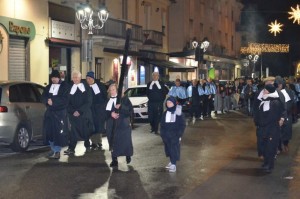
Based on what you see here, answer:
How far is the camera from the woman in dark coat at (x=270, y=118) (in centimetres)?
1006

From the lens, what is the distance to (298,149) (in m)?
13.6

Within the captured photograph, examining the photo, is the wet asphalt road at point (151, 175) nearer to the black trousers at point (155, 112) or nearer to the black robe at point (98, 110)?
the black robe at point (98, 110)

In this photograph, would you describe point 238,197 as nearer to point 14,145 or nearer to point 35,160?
point 35,160

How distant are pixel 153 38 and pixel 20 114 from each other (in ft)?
82.7

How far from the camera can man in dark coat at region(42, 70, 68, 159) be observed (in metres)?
11.5

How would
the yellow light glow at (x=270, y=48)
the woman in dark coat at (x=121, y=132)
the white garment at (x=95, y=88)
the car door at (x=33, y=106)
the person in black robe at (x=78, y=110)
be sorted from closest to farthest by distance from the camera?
the woman in dark coat at (x=121, y=132) < the person in black robe at (x=78, y=110) < the car door at (x=33, y=106) < the white garment at (x=95, y=88) < the yellow light glow at (x=270, y=48)

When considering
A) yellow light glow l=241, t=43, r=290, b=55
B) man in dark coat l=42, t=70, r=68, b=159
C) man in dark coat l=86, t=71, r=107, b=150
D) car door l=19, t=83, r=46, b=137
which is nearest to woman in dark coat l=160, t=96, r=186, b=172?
man in dark coat l=42, t=70, r=68, b=159

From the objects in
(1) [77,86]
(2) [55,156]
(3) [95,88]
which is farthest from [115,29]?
(2) [55,156]

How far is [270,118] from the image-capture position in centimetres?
1007

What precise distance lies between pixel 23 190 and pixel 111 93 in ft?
9.82

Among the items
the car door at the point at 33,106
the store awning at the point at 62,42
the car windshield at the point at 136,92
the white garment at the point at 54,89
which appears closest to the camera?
the white garment at the point at 54,89

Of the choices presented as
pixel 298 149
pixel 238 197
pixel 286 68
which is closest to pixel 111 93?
pixel 238 197

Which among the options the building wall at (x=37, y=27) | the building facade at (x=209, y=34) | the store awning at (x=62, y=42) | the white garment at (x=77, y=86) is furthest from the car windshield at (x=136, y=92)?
the building facade at (x=209, y=34)

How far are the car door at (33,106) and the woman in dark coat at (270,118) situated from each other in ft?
17.7
